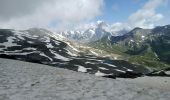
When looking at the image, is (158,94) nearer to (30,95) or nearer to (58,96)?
(58,96)

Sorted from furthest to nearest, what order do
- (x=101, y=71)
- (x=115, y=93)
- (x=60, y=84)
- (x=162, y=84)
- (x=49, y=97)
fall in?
1. (x=101, y=71)
2. (x=162, y=84)
3. (x=60, y=84)
4. (x=115, y=93)
5. (x=49, y=97)

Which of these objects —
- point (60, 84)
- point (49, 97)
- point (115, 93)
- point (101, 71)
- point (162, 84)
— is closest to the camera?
point (49, 97)

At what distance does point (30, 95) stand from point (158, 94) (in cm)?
599

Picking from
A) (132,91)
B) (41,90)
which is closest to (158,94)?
(132,91)

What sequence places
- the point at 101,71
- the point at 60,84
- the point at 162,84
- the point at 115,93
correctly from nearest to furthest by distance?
1. the point at 115,93
2. the point at 60,84
3. the point at 162,84
4. the point at 101,71

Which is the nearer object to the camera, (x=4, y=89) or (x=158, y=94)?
(x=158, y=94)

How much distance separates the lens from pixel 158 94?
13.3 metres

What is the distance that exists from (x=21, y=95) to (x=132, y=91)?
5460 mm

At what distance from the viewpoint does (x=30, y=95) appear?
13.1 m

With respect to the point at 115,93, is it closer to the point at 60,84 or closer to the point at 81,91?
the point at 81,91

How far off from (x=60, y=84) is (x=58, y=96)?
3.58 metres

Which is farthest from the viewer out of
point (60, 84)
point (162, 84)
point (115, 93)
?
point (162, 84)

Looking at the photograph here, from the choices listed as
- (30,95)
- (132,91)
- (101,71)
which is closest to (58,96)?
(30,95)

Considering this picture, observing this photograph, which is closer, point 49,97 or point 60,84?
point 49,97
